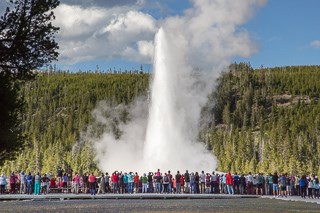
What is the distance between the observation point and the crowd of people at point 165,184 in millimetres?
39750

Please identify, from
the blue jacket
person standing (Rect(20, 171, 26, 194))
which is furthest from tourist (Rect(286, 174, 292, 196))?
person standing (Rect(20, 171, 26, 194))

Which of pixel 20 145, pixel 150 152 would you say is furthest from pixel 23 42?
pixel 150 152

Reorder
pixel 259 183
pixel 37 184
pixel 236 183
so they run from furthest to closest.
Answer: pixel 236 183
pixel 259 183
pixel 37 184

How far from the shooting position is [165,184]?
40750 millimetres

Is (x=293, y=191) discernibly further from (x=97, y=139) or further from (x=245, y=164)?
(x=97, y=139)

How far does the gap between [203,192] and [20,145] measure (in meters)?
24.0

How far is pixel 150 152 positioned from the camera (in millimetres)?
59656

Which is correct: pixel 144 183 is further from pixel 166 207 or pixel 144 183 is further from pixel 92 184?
pixel 166 207

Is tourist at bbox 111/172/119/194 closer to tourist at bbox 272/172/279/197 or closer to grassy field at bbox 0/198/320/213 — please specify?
tourist at bbox 272/172/279/197

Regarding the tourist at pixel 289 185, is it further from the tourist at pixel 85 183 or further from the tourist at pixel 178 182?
the tourist at pixel 85 183

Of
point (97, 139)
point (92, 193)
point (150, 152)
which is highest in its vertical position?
point (97, 139)

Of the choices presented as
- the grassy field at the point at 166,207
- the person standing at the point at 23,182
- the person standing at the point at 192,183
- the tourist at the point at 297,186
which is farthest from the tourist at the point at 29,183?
the tourist at the point at 297,186

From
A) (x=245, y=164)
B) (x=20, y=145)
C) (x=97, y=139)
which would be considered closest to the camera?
(x=20, y=145)

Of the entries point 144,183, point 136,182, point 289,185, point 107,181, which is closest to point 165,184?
point 144,183
